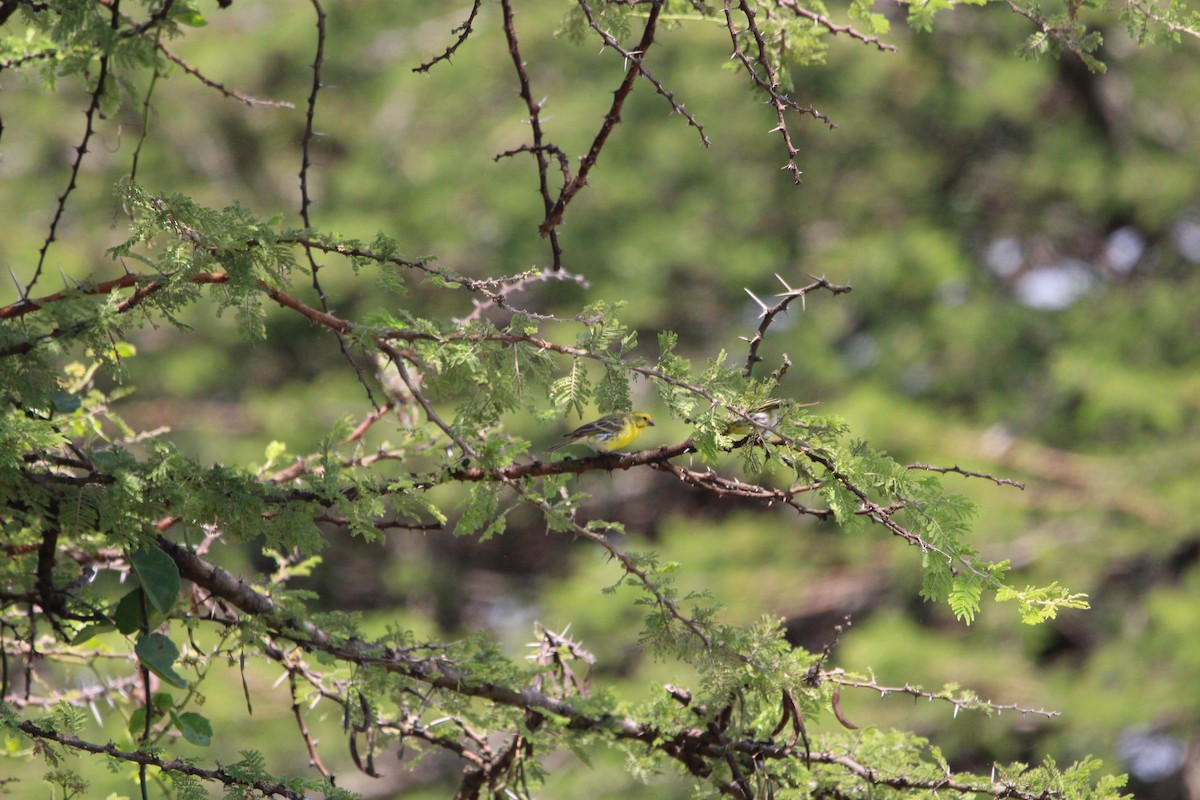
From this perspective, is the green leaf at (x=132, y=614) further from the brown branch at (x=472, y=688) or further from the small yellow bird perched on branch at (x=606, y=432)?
the small yellow bird perched on branch at (x=606, y=432)

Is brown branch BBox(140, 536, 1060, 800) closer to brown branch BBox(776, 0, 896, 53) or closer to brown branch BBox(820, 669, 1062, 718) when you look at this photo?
brown branch BBox(820, 669, 1062, 718)

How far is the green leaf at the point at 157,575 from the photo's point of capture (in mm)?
3141

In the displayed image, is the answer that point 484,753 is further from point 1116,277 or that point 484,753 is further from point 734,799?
point 1116,277

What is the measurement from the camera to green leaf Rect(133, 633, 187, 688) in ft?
10.4

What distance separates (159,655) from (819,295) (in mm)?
10863

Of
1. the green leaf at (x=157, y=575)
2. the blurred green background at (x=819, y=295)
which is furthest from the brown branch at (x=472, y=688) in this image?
the blurred green background at (x=819, y=295)

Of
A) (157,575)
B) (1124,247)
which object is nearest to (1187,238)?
(1124,247)

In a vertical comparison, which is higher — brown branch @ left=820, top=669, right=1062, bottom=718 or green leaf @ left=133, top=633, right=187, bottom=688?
green leaf @ left=133, top=633, right=187, bottom=688

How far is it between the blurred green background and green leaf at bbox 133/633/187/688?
25.2 ft

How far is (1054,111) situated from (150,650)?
42.4 feet

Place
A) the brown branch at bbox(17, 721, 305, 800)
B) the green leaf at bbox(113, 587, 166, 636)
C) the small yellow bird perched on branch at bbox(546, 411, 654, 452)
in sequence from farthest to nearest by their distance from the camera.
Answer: the small yellow bird perched on branch at bbox(546, 411, 654, 452), the green leaf at bbox(113, 587, 166, 636), the brown branch at bbox(17, 721, 305, 800)

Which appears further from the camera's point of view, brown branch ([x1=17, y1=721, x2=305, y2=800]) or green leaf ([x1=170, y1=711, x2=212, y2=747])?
green leaf ([x1=170, y1=711, x2=212, y2=747])

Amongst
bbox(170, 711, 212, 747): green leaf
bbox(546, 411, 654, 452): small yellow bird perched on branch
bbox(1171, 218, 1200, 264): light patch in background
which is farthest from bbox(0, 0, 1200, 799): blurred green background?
bbox(170, 711, 212, 747): green leaf

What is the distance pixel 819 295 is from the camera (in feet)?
44.0
